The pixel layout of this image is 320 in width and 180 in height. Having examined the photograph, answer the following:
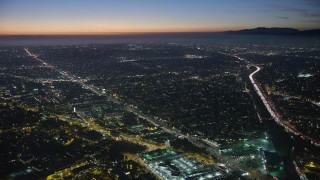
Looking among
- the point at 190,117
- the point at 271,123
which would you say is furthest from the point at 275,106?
the point at 190,117

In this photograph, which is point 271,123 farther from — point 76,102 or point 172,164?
point 76,102

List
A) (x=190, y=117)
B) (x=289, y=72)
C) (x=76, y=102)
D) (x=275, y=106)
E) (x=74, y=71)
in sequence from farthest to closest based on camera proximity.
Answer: (x=74, y=71) < (x=289, y=72) < (x=76, y=102) < (x=275, y=106) < (x=190, y=117)

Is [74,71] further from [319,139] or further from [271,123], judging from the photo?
[319,139]

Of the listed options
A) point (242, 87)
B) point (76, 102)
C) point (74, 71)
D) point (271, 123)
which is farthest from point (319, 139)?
point (74, 71)

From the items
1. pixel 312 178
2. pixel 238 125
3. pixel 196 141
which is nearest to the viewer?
pixel 312 178

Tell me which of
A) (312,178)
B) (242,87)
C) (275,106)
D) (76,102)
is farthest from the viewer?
(242,87)

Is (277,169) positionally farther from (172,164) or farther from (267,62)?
(267,62)

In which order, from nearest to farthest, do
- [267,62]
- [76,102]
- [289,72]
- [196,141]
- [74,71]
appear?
[196,141]
[76,102]
[289,72]
[74,71]
[267,62]

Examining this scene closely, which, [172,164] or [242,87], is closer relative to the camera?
[172,164]

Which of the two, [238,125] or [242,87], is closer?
[238,125]
